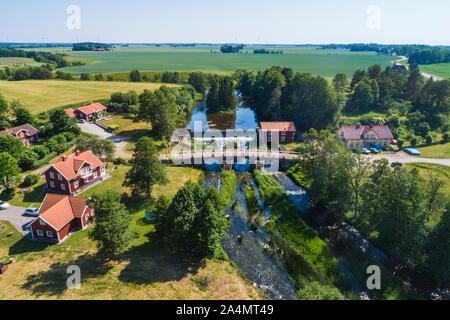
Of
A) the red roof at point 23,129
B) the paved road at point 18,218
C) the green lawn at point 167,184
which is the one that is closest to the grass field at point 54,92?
the red roof at point 23,129

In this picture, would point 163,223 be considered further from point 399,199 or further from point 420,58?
point 420,58

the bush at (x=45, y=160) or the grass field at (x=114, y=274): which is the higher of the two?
the bush at (x=45, y=160)

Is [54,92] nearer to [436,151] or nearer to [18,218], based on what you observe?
[18,218]

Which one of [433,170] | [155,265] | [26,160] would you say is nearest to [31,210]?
[26,160]

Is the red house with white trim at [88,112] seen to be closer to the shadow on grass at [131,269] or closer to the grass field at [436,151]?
the shadow on grass at [131,269]

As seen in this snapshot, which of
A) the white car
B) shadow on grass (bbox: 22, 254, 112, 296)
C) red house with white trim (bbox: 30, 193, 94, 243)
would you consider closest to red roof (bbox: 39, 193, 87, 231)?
red house with white trim (bbox: 30, 193, 94, 243)

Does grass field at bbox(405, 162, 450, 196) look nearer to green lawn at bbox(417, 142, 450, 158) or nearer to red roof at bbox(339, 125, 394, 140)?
green lawn at bbox(417, 142, 450, 158)

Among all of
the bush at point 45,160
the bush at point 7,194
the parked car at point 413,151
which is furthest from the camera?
the parked car at point 413,151
